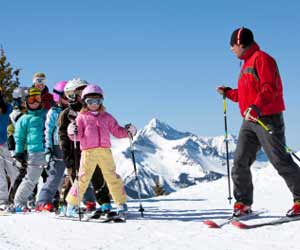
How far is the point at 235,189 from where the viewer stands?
7.77 metres

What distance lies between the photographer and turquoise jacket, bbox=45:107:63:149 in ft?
32.1

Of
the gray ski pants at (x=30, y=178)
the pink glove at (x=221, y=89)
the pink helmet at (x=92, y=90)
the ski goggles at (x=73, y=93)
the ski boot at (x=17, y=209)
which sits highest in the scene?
the ski goggles at (x=73, y=93)

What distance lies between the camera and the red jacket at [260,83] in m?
7.07

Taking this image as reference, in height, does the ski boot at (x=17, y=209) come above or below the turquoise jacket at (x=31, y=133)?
below

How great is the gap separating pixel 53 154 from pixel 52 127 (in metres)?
0.53

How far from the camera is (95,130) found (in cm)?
832

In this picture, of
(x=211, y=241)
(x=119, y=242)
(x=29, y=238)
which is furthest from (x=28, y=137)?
(x=211, y=241)

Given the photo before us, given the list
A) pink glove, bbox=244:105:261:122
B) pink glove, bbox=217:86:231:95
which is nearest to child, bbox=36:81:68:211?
pink glove, bbox=217:86:231:95

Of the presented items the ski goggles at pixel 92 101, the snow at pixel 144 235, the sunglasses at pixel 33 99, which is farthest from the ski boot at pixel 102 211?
the sunglasses at pixel 33 99

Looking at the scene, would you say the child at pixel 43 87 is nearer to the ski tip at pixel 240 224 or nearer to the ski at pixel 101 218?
the ski at pixel 101 218

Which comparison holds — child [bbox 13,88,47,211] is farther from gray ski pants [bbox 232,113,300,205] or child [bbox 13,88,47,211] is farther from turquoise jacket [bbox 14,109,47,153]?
gray ski pants [bbox 232,113,300,205]

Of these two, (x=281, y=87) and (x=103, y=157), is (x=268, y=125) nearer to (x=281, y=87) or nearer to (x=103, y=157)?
(x=281, y=87)

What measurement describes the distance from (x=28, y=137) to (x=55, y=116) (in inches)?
33.3

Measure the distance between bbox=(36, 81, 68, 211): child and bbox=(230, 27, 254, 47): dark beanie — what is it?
373cm
